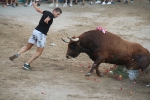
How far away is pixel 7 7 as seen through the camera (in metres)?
17.2

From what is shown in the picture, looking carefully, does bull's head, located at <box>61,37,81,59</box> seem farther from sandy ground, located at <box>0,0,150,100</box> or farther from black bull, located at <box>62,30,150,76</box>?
sandy ground, located at <box>0,0,150,100</box>

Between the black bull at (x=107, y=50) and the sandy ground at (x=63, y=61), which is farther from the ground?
the black bull at (x=107, y=50)

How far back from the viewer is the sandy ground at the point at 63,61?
8422 mm

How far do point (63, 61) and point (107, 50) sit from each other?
1798mm

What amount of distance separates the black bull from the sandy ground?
19.7 inches

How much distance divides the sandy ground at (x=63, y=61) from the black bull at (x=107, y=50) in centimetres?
50

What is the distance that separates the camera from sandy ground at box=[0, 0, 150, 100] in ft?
27.6

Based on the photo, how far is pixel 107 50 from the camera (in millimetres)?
9742

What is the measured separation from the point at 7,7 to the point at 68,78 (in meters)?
8.77

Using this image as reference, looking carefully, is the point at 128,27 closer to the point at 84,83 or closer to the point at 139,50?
the point at 139,50

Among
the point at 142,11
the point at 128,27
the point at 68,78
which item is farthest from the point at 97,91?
the point at 142,11

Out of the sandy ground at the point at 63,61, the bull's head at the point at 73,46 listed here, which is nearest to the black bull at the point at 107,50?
the bull's head at the point at 73,46

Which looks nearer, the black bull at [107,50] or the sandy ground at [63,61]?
the sandy ground at [63,61]

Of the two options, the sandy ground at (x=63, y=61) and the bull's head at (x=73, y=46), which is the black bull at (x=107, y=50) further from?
the sandy ground at (x=63, y=61)
